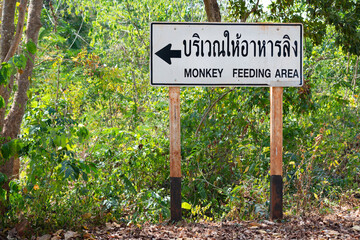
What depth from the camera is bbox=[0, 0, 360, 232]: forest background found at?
4512 millimetres

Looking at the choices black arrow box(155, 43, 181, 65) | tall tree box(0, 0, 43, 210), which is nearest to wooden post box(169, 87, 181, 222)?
black arrow box(155, 43, 181, 65)

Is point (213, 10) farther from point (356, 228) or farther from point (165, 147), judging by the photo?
point (356, 228)

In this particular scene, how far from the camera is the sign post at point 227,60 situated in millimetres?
4980

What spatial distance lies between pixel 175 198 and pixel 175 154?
514 millimetres

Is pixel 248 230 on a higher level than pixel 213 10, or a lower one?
lower

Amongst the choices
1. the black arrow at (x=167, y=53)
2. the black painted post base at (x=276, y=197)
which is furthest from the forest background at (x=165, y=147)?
the black arrow at (x=167, y=53)

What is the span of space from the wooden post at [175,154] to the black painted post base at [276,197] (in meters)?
1.09

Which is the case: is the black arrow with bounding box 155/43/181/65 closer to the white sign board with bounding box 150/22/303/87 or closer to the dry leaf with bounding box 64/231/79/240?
the white sign board with bounding box 150/22/303/87

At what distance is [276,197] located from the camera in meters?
5.17

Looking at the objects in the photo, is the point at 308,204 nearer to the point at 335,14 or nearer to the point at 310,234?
the point at 310,234

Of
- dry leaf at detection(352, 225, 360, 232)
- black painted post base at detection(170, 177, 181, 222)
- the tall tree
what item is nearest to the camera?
the tall tree

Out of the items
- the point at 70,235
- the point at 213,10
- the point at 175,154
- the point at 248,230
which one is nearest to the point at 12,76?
the point at 70,235

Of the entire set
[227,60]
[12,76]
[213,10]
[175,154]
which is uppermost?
[213,10]

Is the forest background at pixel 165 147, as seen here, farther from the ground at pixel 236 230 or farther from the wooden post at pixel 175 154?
the wooden post at pixel 175 154
